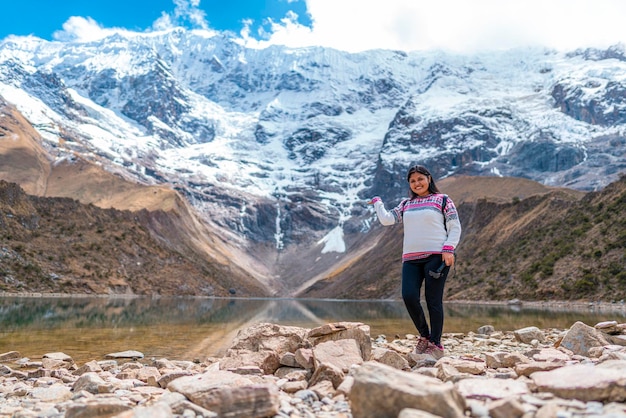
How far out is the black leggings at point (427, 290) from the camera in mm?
9625

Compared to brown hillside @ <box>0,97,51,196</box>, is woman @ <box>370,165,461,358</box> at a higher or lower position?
lower

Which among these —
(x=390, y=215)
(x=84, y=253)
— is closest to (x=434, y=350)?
(x=390, y=215)

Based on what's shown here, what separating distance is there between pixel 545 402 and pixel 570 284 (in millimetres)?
55900

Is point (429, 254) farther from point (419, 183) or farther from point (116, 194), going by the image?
point (116, 194)

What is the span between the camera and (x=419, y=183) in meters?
10.2

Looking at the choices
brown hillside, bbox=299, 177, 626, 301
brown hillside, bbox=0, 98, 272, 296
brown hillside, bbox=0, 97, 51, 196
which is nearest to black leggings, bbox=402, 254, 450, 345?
brown hillside, bbox=299, 177, 626, 301

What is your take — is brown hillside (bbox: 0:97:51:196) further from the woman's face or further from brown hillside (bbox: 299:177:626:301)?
the woman's face

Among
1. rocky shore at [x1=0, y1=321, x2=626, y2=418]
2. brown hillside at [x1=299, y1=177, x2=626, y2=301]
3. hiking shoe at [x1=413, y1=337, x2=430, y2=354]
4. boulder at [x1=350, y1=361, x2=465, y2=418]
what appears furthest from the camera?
brown hillside at [x1=299, y1=177, x2=626, y2=301]

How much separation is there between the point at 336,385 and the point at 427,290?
3.14 meters

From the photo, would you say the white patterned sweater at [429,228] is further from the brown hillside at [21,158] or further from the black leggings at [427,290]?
the brown hillside at [21,158]

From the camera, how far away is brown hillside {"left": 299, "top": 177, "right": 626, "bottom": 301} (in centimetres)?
5416

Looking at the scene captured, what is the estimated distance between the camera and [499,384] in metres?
5.93

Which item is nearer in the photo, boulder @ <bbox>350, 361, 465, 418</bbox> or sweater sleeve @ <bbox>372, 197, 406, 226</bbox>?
boulder @ <bbox>350, 361, 465, 418</bbox>

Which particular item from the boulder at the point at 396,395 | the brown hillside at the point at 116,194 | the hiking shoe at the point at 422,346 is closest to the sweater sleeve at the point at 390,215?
the hiking shoe at the point at 422,346
